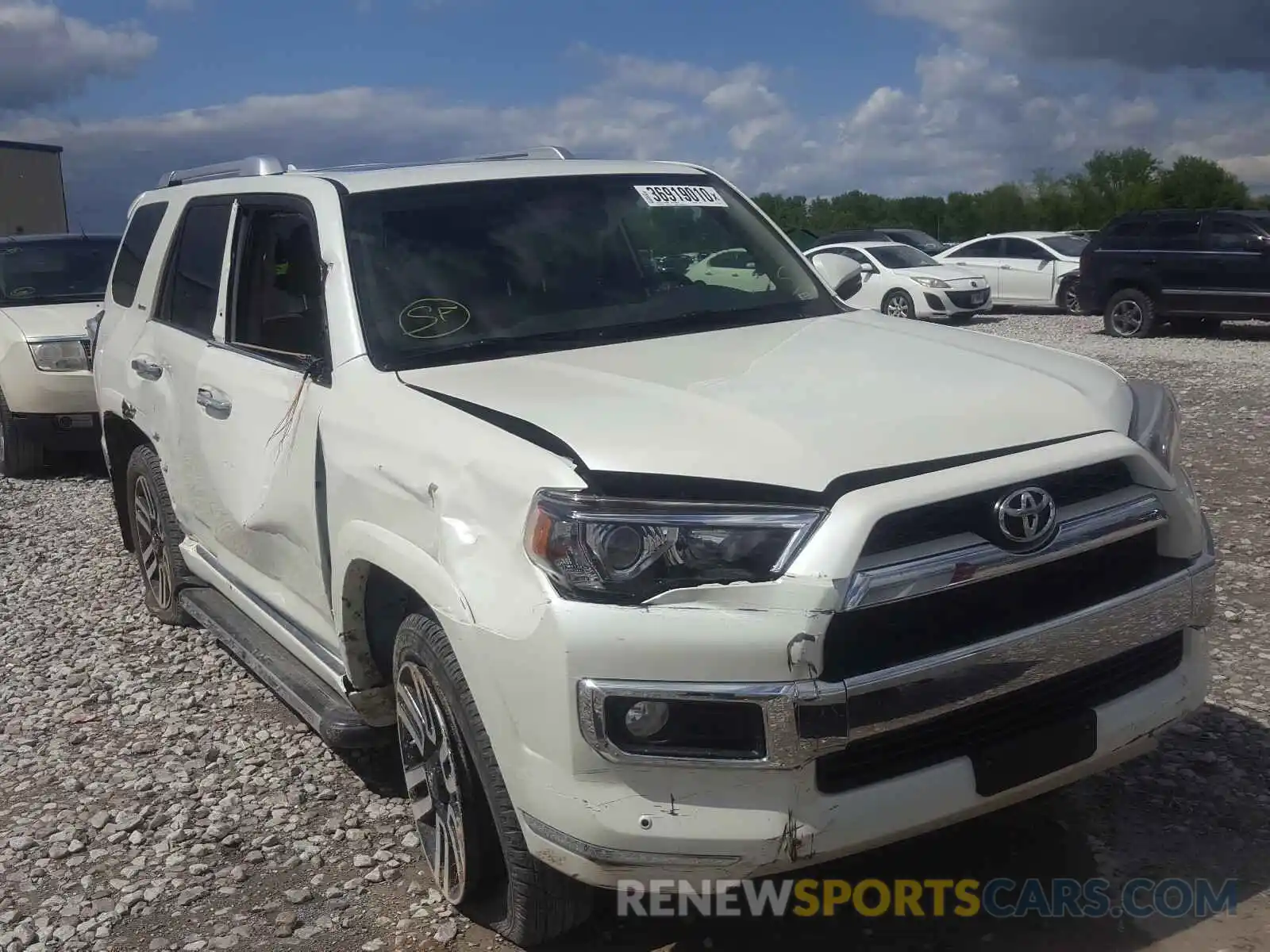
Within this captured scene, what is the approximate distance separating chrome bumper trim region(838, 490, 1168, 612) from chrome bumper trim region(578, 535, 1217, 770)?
15 centimetres

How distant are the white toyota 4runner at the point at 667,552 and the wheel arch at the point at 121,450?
188 cm

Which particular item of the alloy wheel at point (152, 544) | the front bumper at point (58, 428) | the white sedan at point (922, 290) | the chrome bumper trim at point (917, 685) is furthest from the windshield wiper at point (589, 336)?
the white sedan at point (922, 290)

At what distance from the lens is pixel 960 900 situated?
321 centimetres

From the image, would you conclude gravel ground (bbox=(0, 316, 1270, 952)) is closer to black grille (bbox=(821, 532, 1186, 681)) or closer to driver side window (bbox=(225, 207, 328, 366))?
black grille (bbox=(821, 532, 1186, 681))

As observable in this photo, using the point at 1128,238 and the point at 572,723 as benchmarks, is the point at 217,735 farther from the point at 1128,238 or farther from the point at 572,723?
the point at 1128,238

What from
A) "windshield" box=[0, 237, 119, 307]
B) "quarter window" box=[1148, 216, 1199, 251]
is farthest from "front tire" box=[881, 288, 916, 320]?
"windshield" box=[0, 237, 119, 307]

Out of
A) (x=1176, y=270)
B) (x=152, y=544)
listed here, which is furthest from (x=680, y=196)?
(x=1176, y=270)

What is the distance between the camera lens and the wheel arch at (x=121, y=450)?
18.8 ft

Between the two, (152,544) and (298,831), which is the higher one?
(152,544)

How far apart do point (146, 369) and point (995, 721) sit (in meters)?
3.89

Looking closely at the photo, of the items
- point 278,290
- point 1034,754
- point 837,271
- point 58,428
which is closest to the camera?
point 1034,754

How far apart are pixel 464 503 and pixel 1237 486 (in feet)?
21.0

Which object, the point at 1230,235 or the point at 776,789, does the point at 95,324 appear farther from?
the point at 1230,235

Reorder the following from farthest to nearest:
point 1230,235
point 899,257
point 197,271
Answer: point 899,257
point 1230,235
point 197,271
